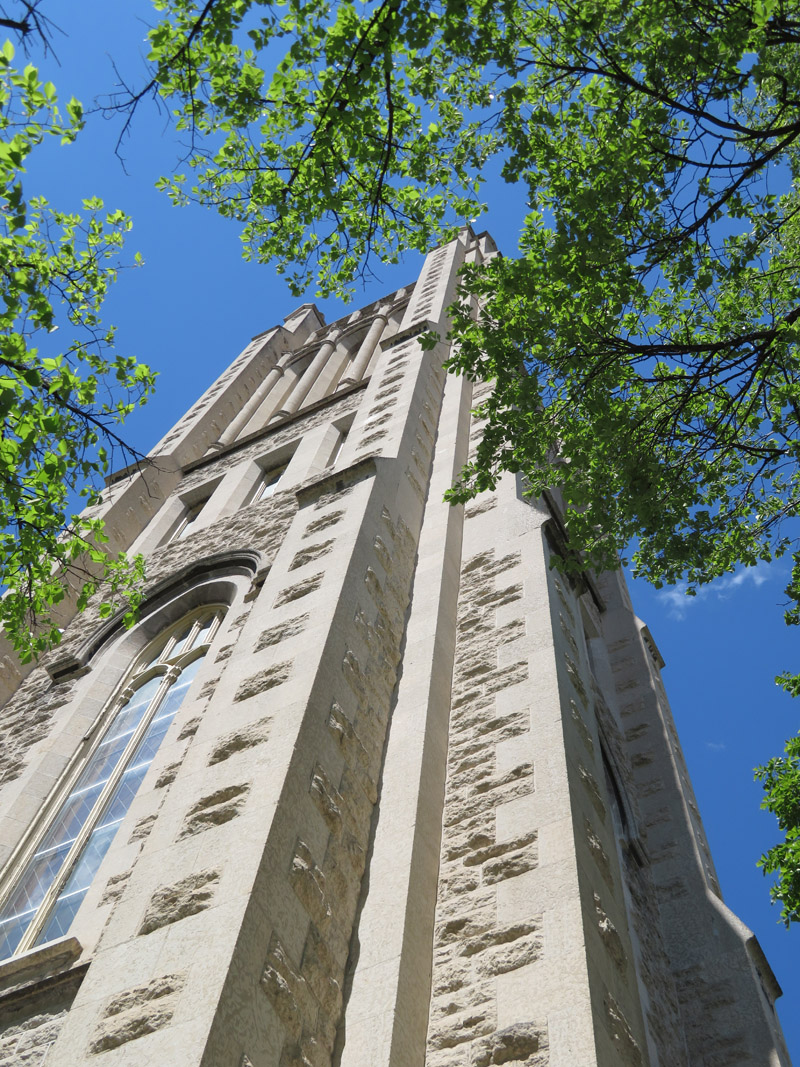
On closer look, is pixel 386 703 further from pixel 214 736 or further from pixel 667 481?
pixel 667 481

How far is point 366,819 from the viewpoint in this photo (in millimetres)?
6605

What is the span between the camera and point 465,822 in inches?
266

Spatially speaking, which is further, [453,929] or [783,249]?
[783,249]

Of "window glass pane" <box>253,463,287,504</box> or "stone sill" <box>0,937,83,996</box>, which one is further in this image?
"window glass pane" <box>253,463,287,504</box>

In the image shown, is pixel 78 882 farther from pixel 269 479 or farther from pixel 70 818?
pixel 269 479

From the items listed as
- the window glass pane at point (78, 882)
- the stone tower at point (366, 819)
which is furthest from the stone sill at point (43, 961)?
the window glass pane at point (78, 882)

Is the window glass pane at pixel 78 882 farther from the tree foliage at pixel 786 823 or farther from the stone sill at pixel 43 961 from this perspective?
the tree foliage at pixel 786 823

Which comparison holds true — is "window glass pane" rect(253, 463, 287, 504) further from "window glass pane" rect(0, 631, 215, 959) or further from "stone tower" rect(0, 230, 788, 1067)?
"window glass pane" rect(0, 631, 215, 959)

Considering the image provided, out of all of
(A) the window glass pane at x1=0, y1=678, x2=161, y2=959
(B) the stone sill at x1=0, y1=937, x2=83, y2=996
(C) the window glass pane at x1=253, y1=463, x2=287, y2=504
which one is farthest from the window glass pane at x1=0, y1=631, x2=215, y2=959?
(C) the window glass pane at x1=253, y1=463, x2=287, y2=504

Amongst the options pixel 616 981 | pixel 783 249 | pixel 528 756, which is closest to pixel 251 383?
pixel 783 249

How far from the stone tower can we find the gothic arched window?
0.03m

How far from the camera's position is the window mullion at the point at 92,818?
7633mm

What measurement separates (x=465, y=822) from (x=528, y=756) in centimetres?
64

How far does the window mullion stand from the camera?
7.63 metres
